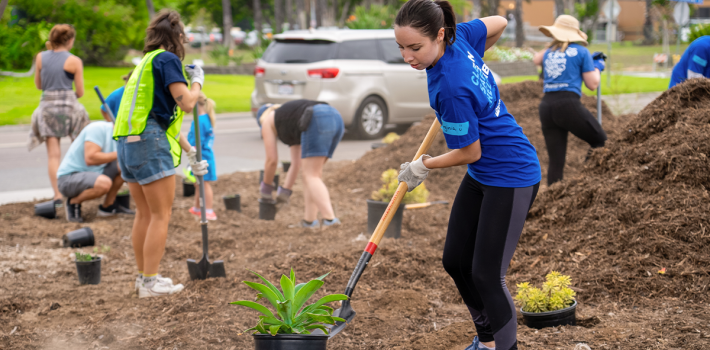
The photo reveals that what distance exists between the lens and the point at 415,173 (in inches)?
112

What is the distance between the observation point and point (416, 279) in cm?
434

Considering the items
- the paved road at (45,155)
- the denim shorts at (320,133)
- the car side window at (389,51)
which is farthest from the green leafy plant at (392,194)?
the car side window at (389,51)

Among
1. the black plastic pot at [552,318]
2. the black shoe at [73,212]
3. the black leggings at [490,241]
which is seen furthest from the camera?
the black shoe at [73,212]

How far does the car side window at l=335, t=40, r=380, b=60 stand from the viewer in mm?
11391

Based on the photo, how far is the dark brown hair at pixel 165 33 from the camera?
3.93 m

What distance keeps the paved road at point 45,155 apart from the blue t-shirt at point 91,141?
1.43 meters

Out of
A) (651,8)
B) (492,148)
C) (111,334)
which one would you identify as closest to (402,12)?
(492,148)

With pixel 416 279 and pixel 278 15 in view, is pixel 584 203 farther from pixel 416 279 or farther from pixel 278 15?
pixel 278 15

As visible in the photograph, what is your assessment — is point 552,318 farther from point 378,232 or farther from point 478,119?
point 478,119

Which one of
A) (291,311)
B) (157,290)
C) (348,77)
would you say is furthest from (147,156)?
(348,77)

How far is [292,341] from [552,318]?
1.49 meters

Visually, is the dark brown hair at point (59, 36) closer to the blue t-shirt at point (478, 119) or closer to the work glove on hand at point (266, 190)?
the work glove on hand at point (266, 190)

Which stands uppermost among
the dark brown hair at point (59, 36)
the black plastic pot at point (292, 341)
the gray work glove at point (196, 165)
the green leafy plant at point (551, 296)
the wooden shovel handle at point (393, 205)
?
the dark brown hair at point (59, 36)

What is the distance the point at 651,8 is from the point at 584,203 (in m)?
45.4
